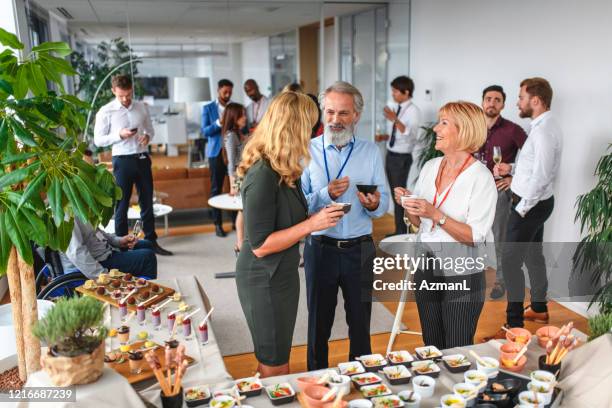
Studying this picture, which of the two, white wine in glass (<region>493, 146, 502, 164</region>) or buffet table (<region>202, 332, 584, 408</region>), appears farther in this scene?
white wine in glass (<region>493, 146, 502, 164</region>)

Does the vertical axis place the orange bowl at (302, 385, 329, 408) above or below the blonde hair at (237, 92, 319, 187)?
below

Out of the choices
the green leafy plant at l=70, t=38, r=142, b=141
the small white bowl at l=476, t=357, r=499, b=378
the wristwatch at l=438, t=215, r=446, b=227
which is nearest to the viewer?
the small white bowl at l=476, t=357, r=499, b=378

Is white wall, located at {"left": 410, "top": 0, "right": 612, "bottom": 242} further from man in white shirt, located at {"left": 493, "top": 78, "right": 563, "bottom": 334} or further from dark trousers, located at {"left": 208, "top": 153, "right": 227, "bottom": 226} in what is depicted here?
dark trousers, located at {"left": 208, "top": 153, "right": 227, "bottom": 226}

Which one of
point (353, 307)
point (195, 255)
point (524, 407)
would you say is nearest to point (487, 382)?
point (524, 407)

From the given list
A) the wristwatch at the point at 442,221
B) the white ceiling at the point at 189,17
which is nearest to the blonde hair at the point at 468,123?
the wristwatch at the point at 442,221

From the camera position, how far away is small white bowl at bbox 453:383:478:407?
65.9 inches

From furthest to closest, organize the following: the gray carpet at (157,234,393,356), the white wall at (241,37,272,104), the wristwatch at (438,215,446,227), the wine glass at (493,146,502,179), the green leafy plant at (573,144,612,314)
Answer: the white wall at (241,37,272,104) → the gray carpet at (157,234,393,356) → the wine glass at (493,146,502,179) → the green leafy plant at (573,144,612,314) → the wristwatch at (438,215,446,227)

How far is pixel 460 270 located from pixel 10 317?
2.12m

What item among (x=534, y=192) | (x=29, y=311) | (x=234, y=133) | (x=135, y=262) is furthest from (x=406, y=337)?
(x=234, y=133)

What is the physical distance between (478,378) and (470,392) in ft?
0.41

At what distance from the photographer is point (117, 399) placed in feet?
4.81

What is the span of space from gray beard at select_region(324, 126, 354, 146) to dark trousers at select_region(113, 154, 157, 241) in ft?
10.7

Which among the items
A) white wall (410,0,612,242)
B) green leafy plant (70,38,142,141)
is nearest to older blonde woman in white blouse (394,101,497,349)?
white wall (410,0,612,242)

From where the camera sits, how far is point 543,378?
1.78 m
